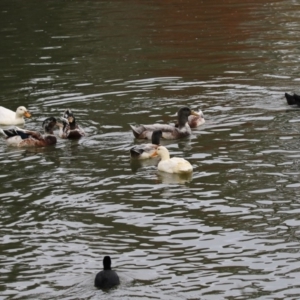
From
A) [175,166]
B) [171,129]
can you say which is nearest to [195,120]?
[171,129]

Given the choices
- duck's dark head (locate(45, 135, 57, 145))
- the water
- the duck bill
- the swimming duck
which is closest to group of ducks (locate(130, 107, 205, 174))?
the water

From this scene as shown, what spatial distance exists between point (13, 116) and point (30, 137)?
2.05 meters

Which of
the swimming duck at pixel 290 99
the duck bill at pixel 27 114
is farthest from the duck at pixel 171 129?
the duck bill at pixel 27 114

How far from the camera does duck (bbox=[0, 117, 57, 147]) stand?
62.6 feet

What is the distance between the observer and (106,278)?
38.2 feet

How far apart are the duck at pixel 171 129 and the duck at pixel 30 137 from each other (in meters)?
1.64

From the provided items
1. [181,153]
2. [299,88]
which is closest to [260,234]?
[181,153]

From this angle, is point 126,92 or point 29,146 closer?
point 29,146

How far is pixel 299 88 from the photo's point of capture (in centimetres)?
2248

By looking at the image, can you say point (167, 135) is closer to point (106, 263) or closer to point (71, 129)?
point (71, 129)

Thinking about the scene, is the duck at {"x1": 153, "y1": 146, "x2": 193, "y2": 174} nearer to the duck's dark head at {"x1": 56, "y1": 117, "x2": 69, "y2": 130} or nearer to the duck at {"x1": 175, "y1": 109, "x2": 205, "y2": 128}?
the duck at {"x1": 175, "y1": 109, "x2": 205, "y2": 128}

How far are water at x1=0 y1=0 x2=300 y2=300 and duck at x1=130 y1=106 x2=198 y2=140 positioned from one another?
17 centimetres

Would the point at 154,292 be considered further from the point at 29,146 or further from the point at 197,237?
the point at 29,146

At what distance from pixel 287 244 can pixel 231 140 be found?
18.6 ft
